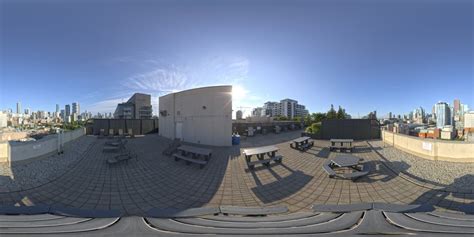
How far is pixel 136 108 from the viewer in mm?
55000

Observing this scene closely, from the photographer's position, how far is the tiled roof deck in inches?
168

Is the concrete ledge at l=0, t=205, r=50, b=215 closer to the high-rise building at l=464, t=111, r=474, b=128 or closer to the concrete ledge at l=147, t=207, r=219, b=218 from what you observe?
the concrete ledge at l=147, t=207, r=219, b=218

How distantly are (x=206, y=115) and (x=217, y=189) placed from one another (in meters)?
8.28

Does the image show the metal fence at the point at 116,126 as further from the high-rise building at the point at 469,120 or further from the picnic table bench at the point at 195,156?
the high-rise building at the point at 469,120

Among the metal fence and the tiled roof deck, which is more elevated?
the metal fence

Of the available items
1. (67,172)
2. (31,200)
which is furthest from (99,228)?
(67,172)

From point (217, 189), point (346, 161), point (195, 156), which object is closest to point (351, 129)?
point (346, 161)

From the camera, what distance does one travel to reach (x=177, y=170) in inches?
267

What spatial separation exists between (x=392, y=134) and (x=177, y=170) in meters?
12.3

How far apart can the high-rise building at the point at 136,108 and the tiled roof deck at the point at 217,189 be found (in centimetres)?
4986

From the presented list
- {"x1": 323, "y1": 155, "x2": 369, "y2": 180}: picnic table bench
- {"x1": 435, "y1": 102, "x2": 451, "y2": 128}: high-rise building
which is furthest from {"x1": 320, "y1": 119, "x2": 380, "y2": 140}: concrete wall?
{"x1": 435, "y1": 102, "x2": 451, "y2": 128}: high-rise building

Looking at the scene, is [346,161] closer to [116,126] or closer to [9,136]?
[9,136]

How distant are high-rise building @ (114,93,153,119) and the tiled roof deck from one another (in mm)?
49860

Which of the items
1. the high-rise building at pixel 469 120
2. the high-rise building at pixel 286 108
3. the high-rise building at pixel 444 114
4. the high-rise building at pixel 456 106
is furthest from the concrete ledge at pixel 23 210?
the high-rise building at pixel 456 106
